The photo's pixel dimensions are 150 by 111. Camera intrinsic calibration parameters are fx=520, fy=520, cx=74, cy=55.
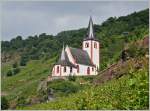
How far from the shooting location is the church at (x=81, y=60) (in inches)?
3573

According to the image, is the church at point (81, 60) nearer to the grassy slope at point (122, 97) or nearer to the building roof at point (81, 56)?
the building roof at point (81, 56)

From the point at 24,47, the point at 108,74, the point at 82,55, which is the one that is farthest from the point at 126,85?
the point at 24,47

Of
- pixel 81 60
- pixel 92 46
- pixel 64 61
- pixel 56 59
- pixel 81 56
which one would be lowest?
pixel 64 61

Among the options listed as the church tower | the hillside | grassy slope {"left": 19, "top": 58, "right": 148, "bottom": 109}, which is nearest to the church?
the church tower

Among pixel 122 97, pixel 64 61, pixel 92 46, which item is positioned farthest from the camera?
pixel 92 46

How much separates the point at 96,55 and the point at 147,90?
8514 cm

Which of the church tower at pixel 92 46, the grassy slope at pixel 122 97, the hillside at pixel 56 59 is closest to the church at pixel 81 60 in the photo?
the church tower at pixel 92 46

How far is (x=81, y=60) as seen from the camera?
9688 centimetres

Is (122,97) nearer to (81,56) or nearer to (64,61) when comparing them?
(64,61)

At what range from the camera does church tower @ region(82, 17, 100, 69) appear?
330ft

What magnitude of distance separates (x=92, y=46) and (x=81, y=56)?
5389mm

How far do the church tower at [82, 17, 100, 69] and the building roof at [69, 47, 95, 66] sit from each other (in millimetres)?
1045

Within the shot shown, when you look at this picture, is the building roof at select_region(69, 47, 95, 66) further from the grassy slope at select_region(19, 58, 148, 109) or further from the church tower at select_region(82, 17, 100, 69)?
the grassy slope at select_region(19, 58, 148, 109)

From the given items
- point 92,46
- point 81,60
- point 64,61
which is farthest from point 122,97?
point 92,46
